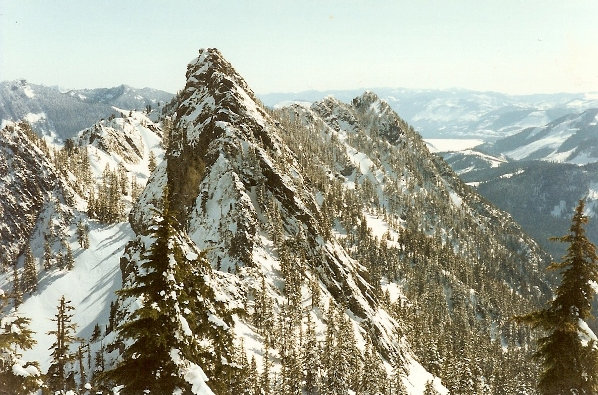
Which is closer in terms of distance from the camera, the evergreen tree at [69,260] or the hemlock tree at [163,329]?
the hemlock tree at [163,329]

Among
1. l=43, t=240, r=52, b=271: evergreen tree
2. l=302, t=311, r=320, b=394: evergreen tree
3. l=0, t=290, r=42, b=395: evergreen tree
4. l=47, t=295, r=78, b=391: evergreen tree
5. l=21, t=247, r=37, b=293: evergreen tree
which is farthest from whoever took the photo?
l=43, t=240, r=52, b=271: evergreen tree

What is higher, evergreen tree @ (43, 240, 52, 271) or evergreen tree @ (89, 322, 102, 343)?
evergreen tree @ (43, 240, 52, 271)

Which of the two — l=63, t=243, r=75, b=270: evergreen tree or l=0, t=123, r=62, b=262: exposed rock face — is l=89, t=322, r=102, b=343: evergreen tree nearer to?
l=63, t=243, r=75, b=270: evergreen tree

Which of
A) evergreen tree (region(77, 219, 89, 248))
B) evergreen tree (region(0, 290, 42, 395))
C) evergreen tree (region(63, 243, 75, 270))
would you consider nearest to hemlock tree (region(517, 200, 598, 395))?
evergreen tree (region(0, 290, 42, 395))

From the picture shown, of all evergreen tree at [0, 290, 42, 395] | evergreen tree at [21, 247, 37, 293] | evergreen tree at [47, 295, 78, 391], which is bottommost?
evergreen tree at [21, 247, 37, 293]

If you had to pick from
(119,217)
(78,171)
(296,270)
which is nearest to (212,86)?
(296,270)

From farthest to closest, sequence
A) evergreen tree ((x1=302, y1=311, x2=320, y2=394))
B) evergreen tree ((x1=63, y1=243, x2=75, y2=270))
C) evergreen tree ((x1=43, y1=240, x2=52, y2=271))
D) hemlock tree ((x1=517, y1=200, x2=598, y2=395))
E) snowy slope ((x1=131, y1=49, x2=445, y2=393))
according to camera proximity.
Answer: evergreen tree ((x1=43, y1=240, x2=52, y2=271)) < evergreen tree ((x1=63, y1=243, x2=75, y2=270)) < snowy slope ((x1=131, y1=49, x2=445, y2=393)) < evergreen tree ((x1=302, y1=311, x2=320, y2=394)) < hemlock tree ((x1=517, y1=200, x2=598, y2=395))

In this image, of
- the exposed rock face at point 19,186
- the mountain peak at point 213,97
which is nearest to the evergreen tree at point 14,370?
the mountain peak at point 213,97

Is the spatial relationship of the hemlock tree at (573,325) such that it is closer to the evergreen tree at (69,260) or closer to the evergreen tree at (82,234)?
the evergreen tree at (69,260)

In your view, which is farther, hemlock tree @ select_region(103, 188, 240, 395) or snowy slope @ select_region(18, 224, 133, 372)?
snowy slope @ select_region(18, 224, 133, 372)
